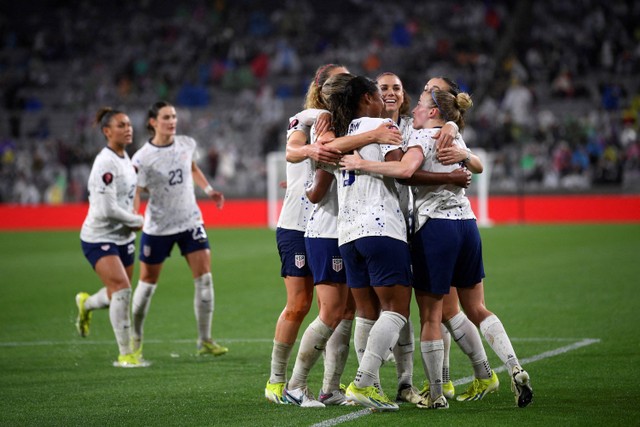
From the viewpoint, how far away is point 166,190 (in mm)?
9617

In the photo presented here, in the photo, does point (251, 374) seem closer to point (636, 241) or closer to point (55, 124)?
point (636, 241)

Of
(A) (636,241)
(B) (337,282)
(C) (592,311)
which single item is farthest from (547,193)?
(B) (337,282)

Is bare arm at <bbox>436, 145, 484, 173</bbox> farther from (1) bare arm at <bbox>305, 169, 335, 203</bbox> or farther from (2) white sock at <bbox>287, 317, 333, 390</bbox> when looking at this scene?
(2) white sock at <bbox>287, 317, 333, 390</bbox>

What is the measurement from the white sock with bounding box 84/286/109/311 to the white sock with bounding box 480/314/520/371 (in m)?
3.97

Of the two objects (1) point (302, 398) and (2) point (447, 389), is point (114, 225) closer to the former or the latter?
(1) point (302, 398)

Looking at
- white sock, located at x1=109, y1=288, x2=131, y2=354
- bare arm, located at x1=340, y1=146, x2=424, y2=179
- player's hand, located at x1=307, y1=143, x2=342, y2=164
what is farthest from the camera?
white sock, located at x1=109, y1=288, x2=131, y2=354

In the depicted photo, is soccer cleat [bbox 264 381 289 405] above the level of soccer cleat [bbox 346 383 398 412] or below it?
below

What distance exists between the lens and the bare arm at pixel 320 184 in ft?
21.5

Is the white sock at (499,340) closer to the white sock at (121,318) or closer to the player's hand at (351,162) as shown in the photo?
the player's hand at (351,162)

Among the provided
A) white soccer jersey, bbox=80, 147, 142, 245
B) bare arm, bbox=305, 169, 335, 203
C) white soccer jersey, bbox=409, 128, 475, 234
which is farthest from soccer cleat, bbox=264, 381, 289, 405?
white soccer jersey, bbox=80, 147, 142, 245

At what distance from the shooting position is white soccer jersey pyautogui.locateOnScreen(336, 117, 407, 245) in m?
6.25

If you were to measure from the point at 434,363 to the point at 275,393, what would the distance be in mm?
1157

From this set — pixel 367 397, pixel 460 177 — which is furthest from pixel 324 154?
pixel 367 397

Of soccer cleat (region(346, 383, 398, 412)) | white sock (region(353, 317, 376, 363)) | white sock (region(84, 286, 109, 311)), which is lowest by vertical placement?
soccer cleat (region(346, 383, 398, 412))
